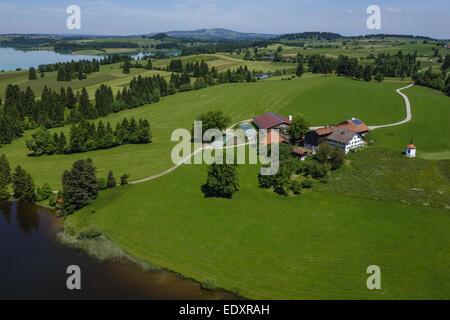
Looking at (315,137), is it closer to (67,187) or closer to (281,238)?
(281,238)

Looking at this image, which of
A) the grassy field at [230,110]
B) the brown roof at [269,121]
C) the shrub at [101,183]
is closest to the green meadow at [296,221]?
the grassy field at [230,110]

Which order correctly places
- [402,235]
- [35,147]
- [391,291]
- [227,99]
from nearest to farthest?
[391,291]
[402,235]
[35,147]
[227,99]

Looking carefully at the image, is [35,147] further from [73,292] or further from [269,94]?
[269,94]

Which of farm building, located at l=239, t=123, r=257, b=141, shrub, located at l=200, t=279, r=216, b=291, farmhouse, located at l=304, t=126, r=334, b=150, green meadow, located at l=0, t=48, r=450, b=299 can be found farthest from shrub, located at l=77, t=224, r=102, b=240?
farmhouse, located at l=304, t=126, r=334, b=150

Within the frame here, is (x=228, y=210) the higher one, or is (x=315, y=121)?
(x=315, y=121)

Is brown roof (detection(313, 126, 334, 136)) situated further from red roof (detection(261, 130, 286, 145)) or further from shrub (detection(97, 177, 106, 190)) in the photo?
shrub (detection(97, 177, 106, 190))

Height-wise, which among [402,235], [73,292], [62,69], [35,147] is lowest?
[73,292]

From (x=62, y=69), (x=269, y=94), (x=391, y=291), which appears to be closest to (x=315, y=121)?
(x=269, y=94)

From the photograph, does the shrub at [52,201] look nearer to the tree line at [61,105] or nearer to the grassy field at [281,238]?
the grassy field at [281,238]
